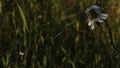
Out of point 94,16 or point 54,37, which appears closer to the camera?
point 94,16

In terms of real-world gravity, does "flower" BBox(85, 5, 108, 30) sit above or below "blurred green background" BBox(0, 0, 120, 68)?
above

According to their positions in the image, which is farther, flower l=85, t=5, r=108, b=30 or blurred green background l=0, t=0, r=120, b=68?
blurred green background l=0, t=0, r=120, b=68

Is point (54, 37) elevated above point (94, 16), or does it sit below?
below

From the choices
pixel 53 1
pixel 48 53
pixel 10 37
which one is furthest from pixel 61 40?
pixel 53 1

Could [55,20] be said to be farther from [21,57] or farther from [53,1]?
[21,57]

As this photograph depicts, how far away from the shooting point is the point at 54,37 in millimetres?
2129

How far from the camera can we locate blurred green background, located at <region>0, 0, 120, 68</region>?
1985 millimetres

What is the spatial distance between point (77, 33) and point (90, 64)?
0.42m

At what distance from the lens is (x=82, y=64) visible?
6.56 feet

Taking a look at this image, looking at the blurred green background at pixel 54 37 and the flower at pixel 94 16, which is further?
the blurred green background at pixel 54 37

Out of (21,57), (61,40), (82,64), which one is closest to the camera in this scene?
(21,57)

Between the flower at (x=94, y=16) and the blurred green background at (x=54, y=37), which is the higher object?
the flower at (x=94, y=16)

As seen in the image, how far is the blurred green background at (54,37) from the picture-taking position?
199 cm

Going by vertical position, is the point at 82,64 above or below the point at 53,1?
below
